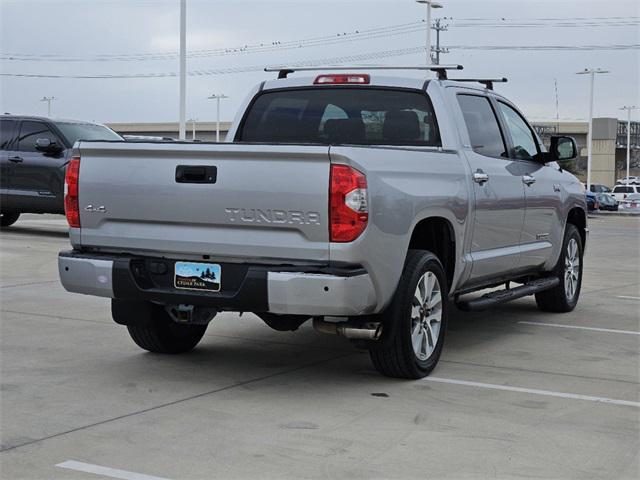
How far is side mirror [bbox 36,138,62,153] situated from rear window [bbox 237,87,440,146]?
27.2 ft

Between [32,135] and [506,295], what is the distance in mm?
10516

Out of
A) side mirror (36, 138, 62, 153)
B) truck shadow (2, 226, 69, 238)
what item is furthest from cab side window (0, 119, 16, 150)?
truck shadow (2, 226, 69, 238)

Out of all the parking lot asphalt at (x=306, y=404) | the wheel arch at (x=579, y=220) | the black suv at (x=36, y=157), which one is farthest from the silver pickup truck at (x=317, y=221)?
the black suv at (x=36, y=157)

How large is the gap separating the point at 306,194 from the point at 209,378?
153 cm

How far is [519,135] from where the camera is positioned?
8.88 meters

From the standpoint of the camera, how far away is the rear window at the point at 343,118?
24.6 feet

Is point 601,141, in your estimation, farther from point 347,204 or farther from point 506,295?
point 347,204

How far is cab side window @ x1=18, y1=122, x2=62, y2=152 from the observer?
53.3 feet

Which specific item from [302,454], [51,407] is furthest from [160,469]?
[51,407]

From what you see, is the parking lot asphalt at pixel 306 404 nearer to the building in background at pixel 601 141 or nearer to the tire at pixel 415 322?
the tire at pixel 415 322

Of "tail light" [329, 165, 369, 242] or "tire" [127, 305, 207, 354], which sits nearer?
"tail light" [329, 165, 369, 242]

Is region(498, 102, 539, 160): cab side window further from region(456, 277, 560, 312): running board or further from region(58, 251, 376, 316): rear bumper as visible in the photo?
region(58, 251, 376, 316): rear bumper

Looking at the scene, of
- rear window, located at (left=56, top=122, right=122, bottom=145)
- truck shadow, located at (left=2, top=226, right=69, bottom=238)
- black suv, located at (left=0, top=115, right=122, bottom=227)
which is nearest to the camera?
black suv, located at (left=0, top=115, right=122, bottom=227)

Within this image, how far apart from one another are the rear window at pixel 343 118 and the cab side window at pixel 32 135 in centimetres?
875
